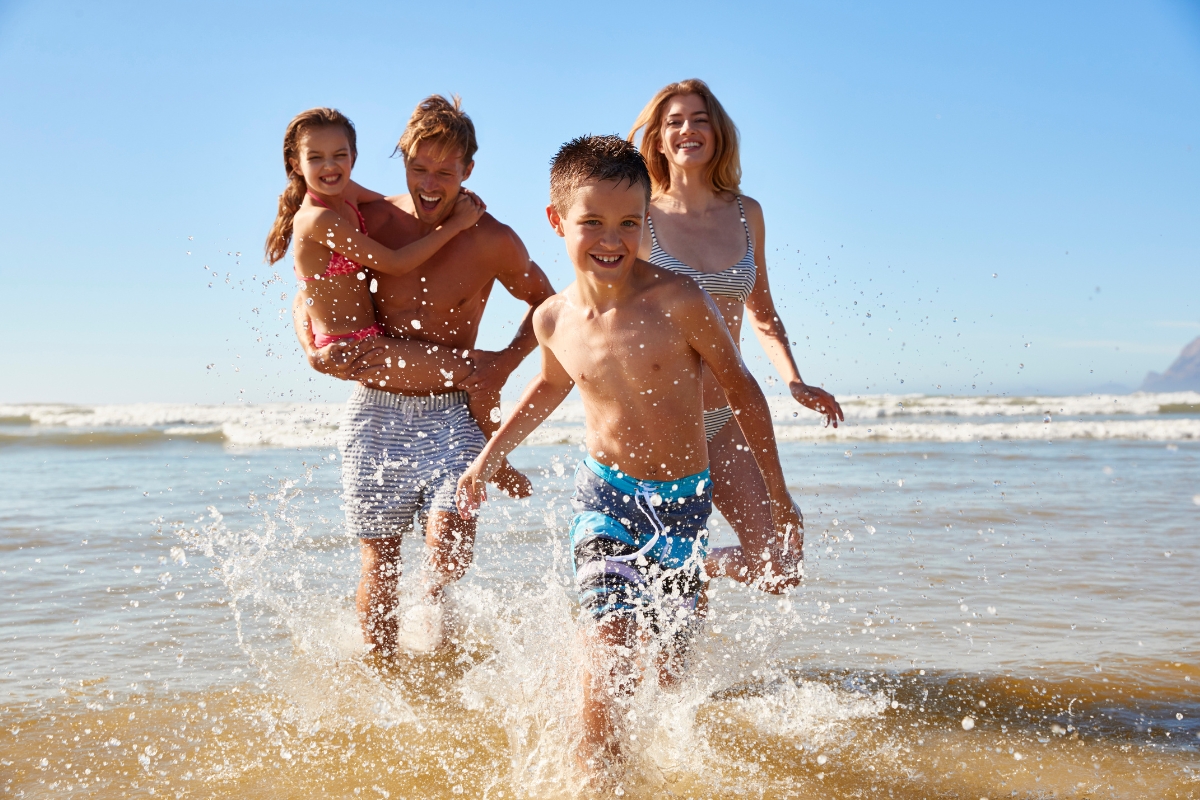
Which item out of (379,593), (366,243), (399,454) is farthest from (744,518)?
(366,243)

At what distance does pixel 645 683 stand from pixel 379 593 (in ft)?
3.92

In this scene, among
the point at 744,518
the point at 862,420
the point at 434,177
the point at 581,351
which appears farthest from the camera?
the point at 862,420

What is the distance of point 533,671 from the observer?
2994mm

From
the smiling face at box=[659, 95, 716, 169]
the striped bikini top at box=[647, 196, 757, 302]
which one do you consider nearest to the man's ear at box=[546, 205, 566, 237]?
the striped bikini top at box=[647, 196, 757, 302]

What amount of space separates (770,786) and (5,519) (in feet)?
22.2

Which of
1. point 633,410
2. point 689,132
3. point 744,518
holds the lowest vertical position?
point 744,518

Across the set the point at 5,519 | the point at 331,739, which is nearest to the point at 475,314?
the point at 331,739

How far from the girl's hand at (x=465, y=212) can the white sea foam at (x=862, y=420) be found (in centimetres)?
863

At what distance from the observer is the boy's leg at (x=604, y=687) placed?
254 cm

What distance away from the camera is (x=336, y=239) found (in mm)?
3375

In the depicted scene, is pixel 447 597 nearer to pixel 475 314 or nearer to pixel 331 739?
pixel 331 739

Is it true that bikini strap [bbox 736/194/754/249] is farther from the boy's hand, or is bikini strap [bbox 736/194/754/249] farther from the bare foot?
the boy's hand

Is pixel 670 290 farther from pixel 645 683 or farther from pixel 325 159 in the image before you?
pixel 325 159

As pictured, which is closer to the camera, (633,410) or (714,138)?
(633,410)
